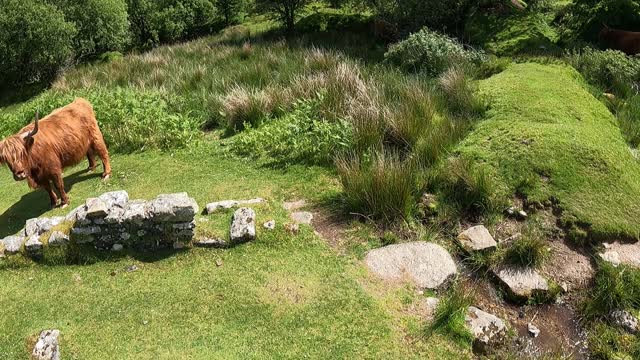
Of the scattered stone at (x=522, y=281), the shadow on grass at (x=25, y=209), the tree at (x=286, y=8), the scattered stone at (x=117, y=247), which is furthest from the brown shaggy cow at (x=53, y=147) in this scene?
the tree at (x=286, y=8)

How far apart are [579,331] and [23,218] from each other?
20.5 ft

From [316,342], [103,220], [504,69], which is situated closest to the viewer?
[316,342]

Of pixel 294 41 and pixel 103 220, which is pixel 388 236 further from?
pixel 294 41

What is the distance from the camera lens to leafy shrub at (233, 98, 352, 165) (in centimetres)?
602

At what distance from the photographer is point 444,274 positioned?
410 cm

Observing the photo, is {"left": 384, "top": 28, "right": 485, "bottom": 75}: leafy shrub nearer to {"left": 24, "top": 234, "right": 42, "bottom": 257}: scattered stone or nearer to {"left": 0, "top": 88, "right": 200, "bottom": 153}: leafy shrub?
{"left": 0, "top": 88, "right": 200, "bottom": 153}: leafy shrub

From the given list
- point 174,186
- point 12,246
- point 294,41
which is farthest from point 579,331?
point 294,41

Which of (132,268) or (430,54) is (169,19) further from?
(132,268)

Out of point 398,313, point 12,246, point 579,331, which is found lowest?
point 579,331

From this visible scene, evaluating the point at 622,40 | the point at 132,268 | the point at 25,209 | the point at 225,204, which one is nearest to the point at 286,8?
the point at 622,40

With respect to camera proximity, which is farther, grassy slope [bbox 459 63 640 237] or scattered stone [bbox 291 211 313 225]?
scattered stone [bbox 291 211 313 225]

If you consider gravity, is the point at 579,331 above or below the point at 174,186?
below

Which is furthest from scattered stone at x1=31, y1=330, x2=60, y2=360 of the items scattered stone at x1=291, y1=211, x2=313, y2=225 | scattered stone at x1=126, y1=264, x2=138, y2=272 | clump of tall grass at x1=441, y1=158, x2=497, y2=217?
clump of tall grass at x1=441, y1=158, x2=497, y2=217

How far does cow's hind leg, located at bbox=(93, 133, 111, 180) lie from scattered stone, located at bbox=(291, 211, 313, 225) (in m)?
3.20
